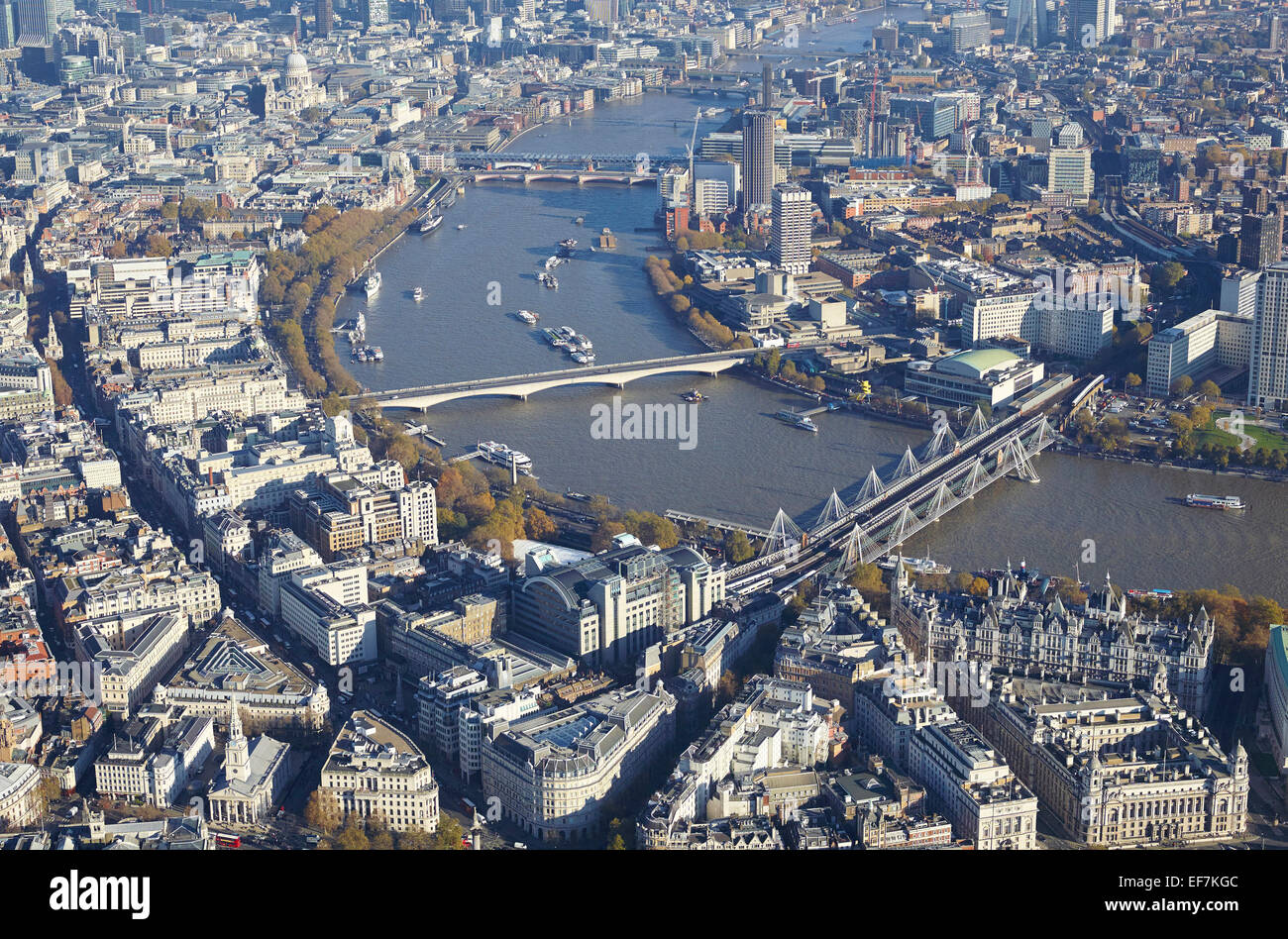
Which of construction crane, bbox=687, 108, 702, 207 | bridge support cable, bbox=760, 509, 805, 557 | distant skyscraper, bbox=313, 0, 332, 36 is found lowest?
bridge support cable, bbox=760, 509, 805, 557

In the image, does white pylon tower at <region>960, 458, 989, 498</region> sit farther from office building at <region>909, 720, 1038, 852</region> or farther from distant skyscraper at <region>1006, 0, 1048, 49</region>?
distant skyscraper at <region>1006, 0, 1048, 49</region>

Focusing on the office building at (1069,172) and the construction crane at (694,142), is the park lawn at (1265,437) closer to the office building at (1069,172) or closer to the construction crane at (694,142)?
the construction crane at (694,142)

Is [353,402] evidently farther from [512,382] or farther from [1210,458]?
[1210,458]

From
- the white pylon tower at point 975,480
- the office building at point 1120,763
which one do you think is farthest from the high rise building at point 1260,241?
the office building at point 1120,763

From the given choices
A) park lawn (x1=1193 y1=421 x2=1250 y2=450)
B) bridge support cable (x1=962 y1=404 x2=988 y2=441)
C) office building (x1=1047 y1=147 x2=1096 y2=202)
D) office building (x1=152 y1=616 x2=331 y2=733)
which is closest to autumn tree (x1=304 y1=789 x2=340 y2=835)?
office building (x1=152 y1=616 x2=331 y2=733)

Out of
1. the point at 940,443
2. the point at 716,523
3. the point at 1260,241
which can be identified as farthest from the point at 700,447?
the point at 1260,241

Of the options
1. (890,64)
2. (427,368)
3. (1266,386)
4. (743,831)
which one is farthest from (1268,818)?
(890,64)

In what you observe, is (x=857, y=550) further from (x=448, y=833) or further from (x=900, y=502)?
(x=448, y=833)
